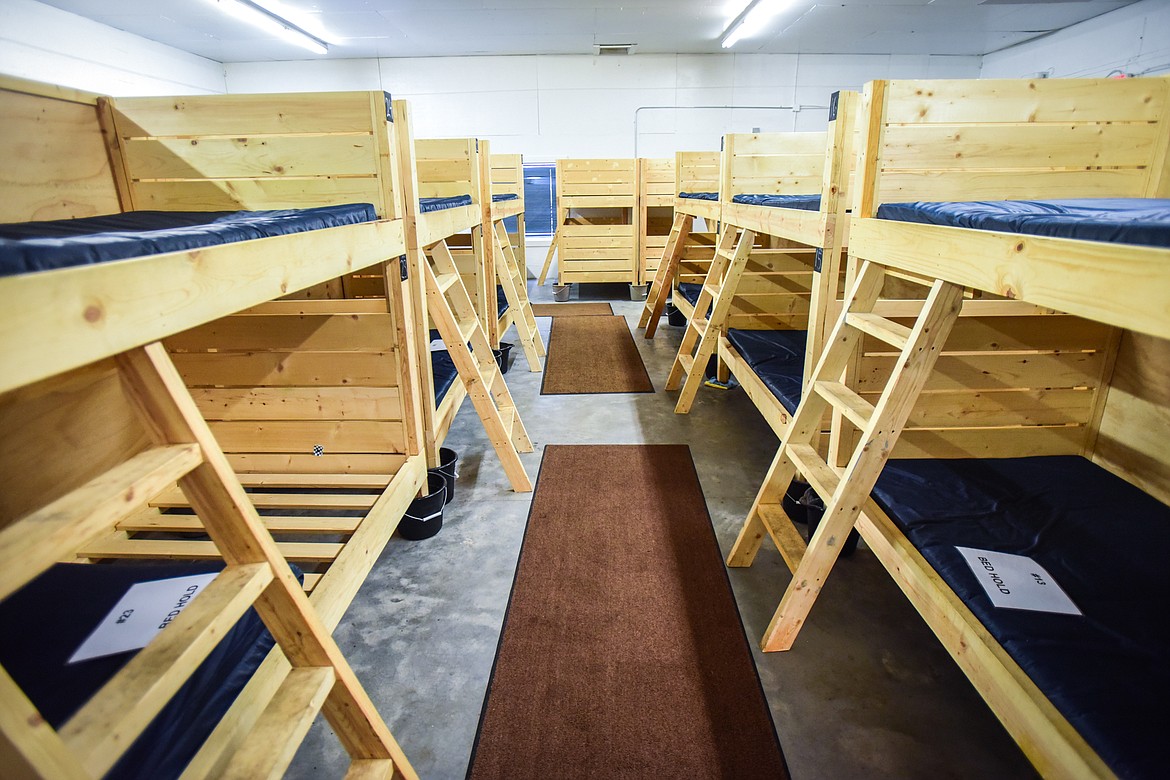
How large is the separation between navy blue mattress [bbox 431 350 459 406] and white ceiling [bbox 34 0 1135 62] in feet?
15.7

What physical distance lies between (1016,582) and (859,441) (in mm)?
582

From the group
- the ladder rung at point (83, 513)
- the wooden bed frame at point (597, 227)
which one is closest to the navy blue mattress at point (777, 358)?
the ladder rung at point (83, 513)

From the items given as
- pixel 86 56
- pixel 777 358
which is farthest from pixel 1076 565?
pixel 86 56


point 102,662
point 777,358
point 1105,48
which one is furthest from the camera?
point 1105,48

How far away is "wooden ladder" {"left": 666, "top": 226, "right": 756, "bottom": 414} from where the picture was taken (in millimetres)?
3299

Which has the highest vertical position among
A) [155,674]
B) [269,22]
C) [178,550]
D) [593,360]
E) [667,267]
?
[269,22]

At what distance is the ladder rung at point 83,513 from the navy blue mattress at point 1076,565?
162 cm

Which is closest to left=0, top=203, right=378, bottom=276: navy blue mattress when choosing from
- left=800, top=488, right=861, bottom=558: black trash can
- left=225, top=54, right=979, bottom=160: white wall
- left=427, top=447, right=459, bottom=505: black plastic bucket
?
left=427, top=447, right=459, bottom=505: black plastic bucket

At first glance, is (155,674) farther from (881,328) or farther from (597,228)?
(597,228)

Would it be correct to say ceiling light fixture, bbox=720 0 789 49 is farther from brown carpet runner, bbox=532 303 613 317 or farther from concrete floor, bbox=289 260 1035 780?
concrete floor, bbox=289 260 1035 780

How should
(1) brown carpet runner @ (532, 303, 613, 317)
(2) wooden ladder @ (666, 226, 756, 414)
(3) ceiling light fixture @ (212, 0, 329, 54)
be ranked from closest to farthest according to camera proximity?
(2) wooden ladder @ (666, 226, 756, 414) < (3) ceiling light fixture @ (212, 0, 329, 54) < (1) brown carpet runner @ (532, 303, 613, 317)

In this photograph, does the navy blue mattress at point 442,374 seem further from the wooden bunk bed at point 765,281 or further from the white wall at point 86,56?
the white wall at point 86,56

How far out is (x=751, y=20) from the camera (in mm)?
7219

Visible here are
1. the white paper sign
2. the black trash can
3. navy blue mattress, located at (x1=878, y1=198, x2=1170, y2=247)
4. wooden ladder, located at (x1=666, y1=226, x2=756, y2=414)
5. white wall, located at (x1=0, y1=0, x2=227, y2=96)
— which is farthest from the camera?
white wall, located at (x1=0, y1=0, x2=227, y2=96)
